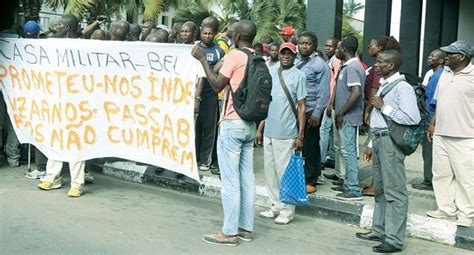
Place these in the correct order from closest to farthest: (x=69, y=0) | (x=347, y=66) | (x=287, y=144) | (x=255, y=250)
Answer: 1. (x=255, y=250)
2. (x=287, y=144)
3. (x=347, y=66)
4. (x=69, y=0)

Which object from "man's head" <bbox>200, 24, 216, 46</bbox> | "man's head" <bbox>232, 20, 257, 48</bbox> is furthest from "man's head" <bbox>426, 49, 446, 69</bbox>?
"man's head" <bbox>232, 20, 257, 48</bbox>

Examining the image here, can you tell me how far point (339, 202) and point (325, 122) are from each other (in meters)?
1.66

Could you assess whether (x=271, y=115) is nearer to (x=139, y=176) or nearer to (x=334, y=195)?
(x=334, y=195)

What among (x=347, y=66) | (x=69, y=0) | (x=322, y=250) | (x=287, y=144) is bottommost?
(x=322, y=250)

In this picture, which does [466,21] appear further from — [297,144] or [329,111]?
[297,144]

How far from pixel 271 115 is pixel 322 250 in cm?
136

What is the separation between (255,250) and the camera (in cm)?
480

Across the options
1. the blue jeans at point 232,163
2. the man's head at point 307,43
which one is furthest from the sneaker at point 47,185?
the man's head at point 307,43

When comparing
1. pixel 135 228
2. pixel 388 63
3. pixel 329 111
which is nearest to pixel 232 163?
pixel 135 228

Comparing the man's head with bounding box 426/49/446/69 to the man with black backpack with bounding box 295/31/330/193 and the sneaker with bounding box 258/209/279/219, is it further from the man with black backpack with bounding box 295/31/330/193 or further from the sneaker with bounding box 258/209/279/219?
the sneaker with bounding box 258/209/279/219

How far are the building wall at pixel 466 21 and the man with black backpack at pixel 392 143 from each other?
1140 cm

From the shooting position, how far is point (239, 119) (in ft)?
15.8

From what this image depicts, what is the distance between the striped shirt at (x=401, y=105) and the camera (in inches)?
190

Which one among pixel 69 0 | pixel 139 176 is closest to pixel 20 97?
pixel 139 176
